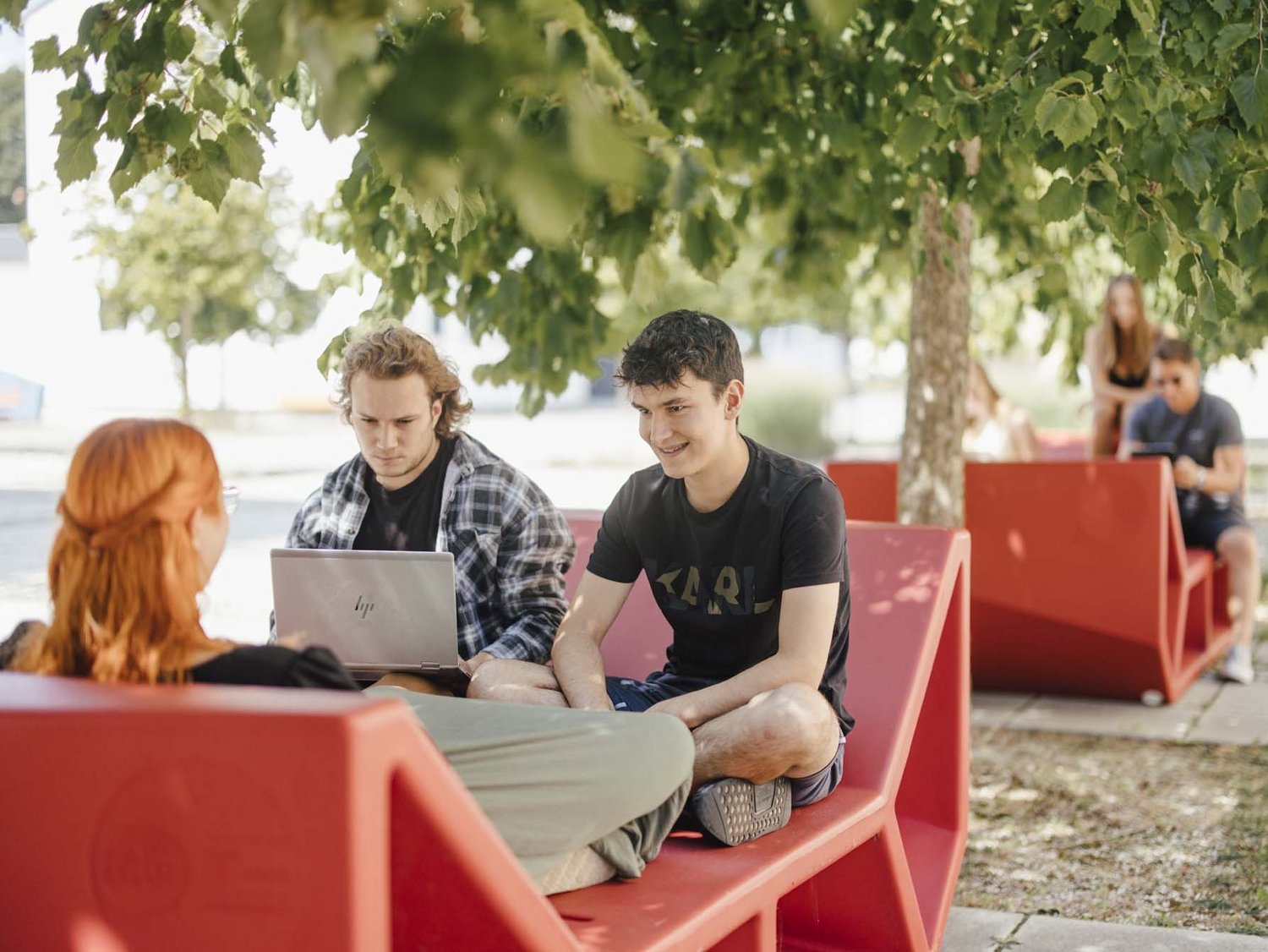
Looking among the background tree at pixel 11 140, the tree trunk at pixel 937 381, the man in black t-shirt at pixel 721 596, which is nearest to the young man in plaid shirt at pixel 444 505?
the man in black t-shirt at pixel 721 596

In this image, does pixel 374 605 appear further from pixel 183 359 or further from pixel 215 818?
pixel 183 359

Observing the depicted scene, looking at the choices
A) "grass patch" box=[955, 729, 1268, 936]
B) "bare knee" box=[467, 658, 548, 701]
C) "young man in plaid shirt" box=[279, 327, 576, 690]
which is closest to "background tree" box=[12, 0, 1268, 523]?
"young man in plaid shirt" box=[279, 327, 576, 690]

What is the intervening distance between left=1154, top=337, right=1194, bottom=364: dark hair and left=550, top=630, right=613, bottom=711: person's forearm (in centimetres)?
463

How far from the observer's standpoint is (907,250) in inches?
219

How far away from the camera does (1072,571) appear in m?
6.48

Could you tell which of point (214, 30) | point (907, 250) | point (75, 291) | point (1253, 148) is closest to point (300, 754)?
point (214, 30)

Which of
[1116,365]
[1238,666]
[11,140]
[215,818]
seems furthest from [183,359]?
[215,818]

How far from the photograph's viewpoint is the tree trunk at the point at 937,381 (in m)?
6.18

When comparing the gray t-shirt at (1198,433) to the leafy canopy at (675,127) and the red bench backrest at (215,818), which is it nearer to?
the leafy canopy at (675,127)

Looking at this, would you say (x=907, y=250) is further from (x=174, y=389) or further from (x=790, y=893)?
(x=174, y=389)

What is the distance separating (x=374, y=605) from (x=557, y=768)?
3.54 ft

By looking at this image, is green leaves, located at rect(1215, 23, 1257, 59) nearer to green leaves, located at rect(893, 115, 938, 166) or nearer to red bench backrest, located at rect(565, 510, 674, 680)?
green leaves, located at rect(893, 115, 938, 166)

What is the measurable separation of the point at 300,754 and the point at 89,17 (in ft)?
7.10

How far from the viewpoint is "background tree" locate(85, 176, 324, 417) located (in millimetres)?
12477
